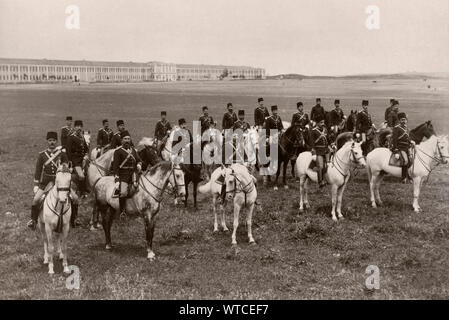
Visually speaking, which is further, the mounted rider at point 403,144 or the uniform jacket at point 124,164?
Result: the mounted rider at point 403,144

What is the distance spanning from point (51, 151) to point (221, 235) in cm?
528

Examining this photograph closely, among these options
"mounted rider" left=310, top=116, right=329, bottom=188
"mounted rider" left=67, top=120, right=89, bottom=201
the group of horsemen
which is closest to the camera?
the group of horsemen

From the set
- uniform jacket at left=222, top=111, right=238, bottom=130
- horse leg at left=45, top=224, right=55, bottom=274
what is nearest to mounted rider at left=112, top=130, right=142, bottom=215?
horse leg at left=45, top=224, right=55, bottom=274

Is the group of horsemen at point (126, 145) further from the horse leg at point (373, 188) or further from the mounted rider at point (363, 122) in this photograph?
the horse leg at point (373, 188)

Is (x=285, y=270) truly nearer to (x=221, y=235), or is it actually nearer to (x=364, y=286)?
(x=364, y=286)

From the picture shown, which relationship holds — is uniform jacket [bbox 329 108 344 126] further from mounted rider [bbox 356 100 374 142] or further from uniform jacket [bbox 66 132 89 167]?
uniform jacket [bbox 66 132 89 167]

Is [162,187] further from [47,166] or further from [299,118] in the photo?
[299,118]

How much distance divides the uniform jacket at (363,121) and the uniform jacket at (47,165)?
13911 millimetres

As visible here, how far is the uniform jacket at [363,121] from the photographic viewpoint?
20.8 meters

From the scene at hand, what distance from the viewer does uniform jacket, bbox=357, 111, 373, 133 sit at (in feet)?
68.1

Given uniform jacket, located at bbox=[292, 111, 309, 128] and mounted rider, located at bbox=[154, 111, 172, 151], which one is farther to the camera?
mounted rider, located at bbox=[154, 111, 172, 151]

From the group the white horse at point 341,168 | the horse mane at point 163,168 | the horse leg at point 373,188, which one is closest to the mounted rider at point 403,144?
the horse leg at point 373,188

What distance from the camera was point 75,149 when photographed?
48.1 ft
